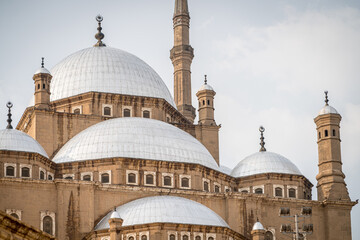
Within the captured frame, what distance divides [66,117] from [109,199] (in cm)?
698

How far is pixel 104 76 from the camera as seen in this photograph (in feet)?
156

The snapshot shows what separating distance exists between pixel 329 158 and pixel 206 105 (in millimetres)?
7302

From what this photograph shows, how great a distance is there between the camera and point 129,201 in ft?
129

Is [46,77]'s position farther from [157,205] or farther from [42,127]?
[157,205]

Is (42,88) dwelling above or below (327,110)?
above

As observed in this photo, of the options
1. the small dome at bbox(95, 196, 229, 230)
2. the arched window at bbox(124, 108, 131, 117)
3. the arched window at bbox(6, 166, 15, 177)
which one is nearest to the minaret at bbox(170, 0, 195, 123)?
the arched window at bbox(124, 108, 131, 117)

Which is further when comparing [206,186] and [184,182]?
[206,186]

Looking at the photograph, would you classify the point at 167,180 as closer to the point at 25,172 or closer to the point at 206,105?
the point at 25,172

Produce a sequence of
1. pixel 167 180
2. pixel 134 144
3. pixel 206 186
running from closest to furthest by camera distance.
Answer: pixel 167 180 → pixel 134 144 → pixel 206 186

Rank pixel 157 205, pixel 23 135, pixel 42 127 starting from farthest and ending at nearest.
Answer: pixel 42 127 → pixel 23 135 → pixel 157 205

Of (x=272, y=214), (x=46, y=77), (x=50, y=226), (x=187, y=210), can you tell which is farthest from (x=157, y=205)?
(x=46, y=77)

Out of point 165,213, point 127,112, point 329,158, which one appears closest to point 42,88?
point 127,112

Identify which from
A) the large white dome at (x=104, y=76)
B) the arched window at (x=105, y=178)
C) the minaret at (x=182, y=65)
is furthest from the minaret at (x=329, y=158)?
the arched window at (x=105, y=178)

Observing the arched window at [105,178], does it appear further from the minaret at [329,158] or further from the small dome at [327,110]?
the small dome at [327,110]
